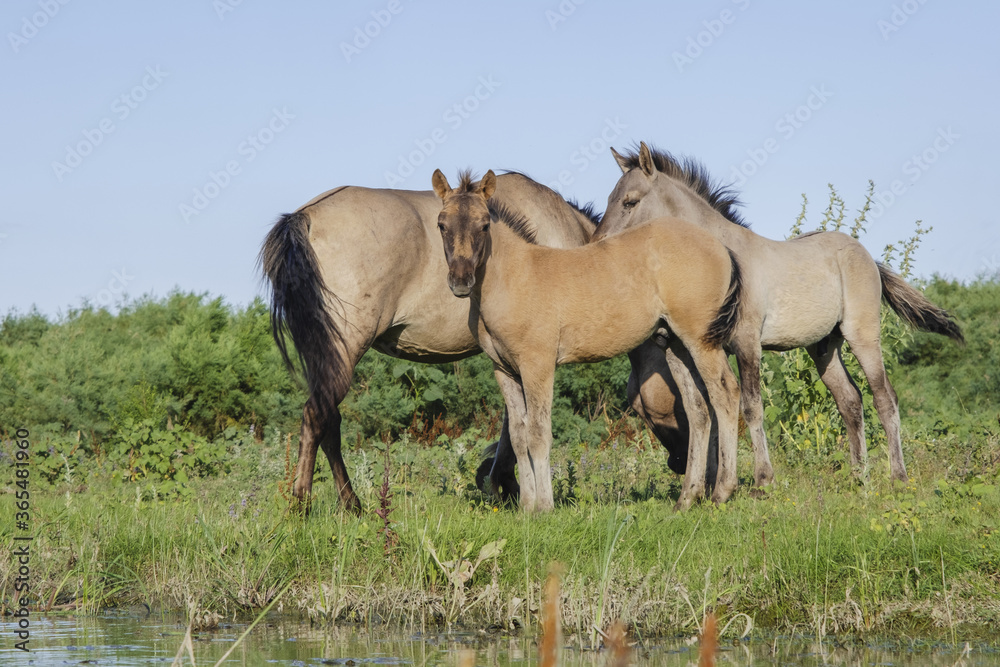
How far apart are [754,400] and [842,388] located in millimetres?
1411

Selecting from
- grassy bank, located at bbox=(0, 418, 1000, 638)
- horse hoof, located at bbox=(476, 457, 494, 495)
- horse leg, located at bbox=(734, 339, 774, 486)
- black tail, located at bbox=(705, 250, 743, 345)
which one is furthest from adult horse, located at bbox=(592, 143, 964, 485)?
horse hoof, located at bbox=(476, 457, 494, 495)

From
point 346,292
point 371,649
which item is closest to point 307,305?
point 346,292

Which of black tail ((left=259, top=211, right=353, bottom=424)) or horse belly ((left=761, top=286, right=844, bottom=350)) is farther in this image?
horse belly ((left=761, top=286, right=844, bottom=350))

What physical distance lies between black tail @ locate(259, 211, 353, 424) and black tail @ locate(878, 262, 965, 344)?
4.81 meters

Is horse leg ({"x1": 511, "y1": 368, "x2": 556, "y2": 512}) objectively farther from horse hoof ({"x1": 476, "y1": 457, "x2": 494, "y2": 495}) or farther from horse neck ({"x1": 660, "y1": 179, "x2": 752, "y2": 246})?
horse neck ({"x1": 660, "y1": 179, "x2": 752, "y2": 246})

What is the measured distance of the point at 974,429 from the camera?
955 centimetres

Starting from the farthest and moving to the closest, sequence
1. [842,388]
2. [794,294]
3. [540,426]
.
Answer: [842,388] → [794,294] → [540,426]

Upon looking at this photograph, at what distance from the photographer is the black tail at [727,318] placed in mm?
6652

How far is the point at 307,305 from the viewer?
6305 mm

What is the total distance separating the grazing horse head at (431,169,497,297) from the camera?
5.77 m

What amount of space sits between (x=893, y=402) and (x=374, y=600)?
4.86 m

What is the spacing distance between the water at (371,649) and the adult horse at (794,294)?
9.36 feet

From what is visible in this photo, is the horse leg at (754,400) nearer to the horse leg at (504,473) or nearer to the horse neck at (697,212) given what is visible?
the horse neck at (697,212)

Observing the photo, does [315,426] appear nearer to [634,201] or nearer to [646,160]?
[634,201]
